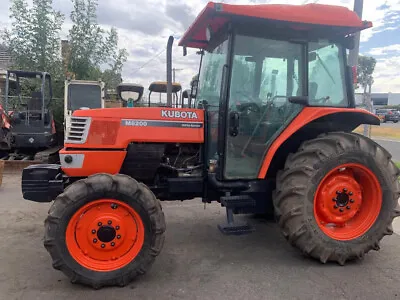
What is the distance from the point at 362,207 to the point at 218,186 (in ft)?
5.29

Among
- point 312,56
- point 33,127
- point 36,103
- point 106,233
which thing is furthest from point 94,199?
point 36,103

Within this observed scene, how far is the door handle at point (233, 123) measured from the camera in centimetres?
370

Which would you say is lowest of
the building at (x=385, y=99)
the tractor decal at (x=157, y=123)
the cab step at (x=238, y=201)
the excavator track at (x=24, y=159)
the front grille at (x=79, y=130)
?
the excavator track at (x=24, y=159)

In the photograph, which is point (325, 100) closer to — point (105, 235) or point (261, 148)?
point (261, 148)

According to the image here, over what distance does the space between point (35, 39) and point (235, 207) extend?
1227cm

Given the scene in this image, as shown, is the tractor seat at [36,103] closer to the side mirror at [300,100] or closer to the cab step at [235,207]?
the cab step at [235,207]

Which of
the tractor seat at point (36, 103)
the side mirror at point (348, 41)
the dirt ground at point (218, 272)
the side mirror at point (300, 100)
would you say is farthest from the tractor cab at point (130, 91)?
the tractor seat at point (36, 103)

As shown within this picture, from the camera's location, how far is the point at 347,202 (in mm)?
3826

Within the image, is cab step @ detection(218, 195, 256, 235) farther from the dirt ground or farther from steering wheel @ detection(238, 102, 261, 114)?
steering wheel @ detection(238, 102, 261, 114)

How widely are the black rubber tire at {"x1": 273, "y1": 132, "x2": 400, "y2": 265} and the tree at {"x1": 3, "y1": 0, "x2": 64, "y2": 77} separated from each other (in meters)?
12.0

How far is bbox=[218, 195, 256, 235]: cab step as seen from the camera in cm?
369

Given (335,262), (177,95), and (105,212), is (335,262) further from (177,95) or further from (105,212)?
(177,95)

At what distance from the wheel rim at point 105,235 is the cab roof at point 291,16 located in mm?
2045

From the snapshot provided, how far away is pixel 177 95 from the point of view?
15.5ft
